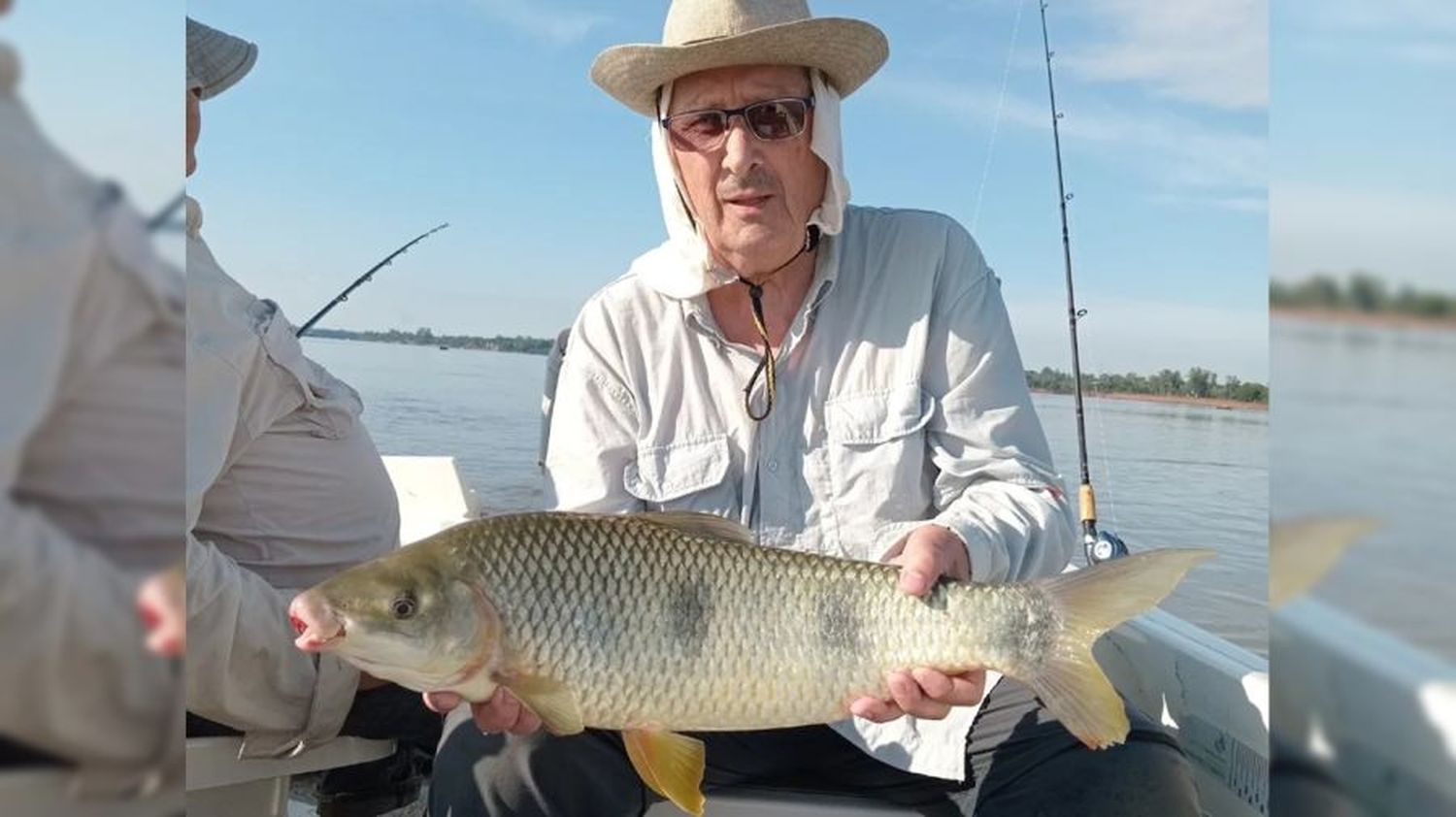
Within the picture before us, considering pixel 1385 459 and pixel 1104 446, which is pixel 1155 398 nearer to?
pixel 1104 446

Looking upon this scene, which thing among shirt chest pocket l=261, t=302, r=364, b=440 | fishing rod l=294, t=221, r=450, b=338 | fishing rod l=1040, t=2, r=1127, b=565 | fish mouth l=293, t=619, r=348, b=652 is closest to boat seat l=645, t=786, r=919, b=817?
fish mouth l=293, t=619, r=348, b=652

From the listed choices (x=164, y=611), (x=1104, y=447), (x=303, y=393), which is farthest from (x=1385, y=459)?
(x=1104, y=447)

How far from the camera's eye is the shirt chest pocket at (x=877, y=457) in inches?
96.2

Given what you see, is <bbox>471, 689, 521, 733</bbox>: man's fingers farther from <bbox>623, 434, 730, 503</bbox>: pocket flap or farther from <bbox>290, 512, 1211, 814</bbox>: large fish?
<bbox>623, 434, 730, 503</bbox>: pocket flap

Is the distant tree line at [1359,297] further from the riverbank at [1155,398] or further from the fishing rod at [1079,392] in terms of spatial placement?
the riverbank at [1155,398]

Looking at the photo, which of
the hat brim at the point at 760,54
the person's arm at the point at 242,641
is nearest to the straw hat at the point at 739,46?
the hat brim at the point at 760,54

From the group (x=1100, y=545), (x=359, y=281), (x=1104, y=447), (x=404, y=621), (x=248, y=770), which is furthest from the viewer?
(x=1104, y=447)

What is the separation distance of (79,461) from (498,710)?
1.53 m

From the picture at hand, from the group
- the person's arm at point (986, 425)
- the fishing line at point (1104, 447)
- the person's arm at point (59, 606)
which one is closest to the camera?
the person's arm at point (59, 606)

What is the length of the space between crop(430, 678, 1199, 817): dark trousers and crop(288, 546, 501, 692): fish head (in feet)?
0.85

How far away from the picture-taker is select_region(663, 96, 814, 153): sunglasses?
2516mm

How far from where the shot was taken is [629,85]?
2615mm

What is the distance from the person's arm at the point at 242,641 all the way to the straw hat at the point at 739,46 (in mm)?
990

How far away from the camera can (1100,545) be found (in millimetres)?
3178
